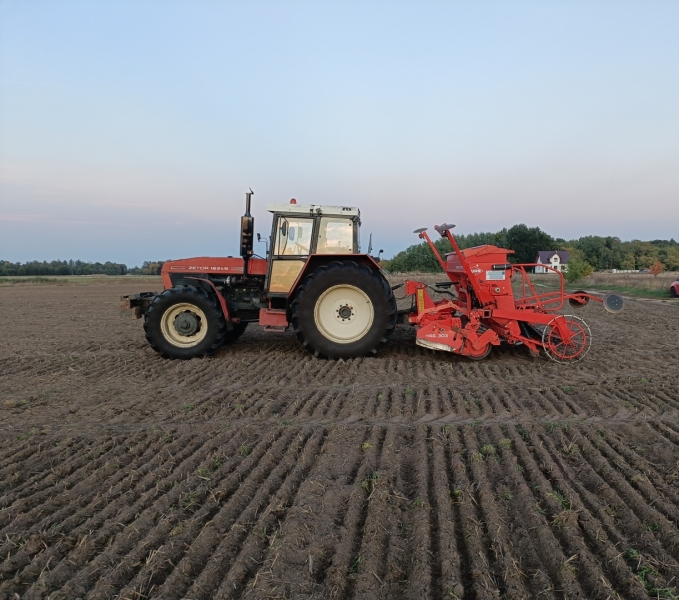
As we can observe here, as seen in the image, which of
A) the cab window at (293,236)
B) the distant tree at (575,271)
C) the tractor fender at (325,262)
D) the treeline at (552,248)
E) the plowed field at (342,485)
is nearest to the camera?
the plowed field at (342,485)

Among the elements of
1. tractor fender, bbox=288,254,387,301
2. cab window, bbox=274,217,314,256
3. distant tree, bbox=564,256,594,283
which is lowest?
tractor fender, bbox=288,254,387,301

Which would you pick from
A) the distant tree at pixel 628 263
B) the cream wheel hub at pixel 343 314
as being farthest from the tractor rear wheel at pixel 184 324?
the distant tree at pixel 628 263

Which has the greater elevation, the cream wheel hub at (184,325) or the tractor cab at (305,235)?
the tractor cab at (305,235)

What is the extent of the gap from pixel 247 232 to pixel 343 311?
6.11 ft

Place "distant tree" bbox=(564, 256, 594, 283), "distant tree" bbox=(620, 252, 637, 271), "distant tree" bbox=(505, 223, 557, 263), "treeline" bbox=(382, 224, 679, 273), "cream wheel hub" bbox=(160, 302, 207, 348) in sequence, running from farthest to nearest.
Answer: "distant tree" bbox=(620, 252, 637, 271), "distant tree" bbox=(505, 223, 557, 263), "treeline" bbox=(382, 224, 679, 273), "distant tree" bbox=(564, 256, 594, 283), "cream wheel hub" bbox=(160, 302, 207, 348)

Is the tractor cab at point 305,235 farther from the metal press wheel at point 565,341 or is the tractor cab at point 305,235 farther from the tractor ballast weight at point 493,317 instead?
the metal press wheel at point 565,341

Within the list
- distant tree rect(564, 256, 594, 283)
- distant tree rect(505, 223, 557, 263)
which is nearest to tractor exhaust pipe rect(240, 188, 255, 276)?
distant tree rect(564, 256, 594, 283)

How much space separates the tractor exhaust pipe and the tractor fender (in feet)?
3.06

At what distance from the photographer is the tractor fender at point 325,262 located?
701 cm

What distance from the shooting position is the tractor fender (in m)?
7.01

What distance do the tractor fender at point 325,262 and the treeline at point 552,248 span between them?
4343 cm

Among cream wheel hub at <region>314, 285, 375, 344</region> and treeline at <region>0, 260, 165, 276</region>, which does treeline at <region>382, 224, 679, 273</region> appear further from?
cream wheel hub at <region>314, 285, 375, 344</region>

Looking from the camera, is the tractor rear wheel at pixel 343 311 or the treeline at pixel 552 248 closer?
the tractor rear wheel at pixel 343 311

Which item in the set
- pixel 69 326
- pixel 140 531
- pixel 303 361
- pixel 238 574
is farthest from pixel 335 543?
pixel 69 326
